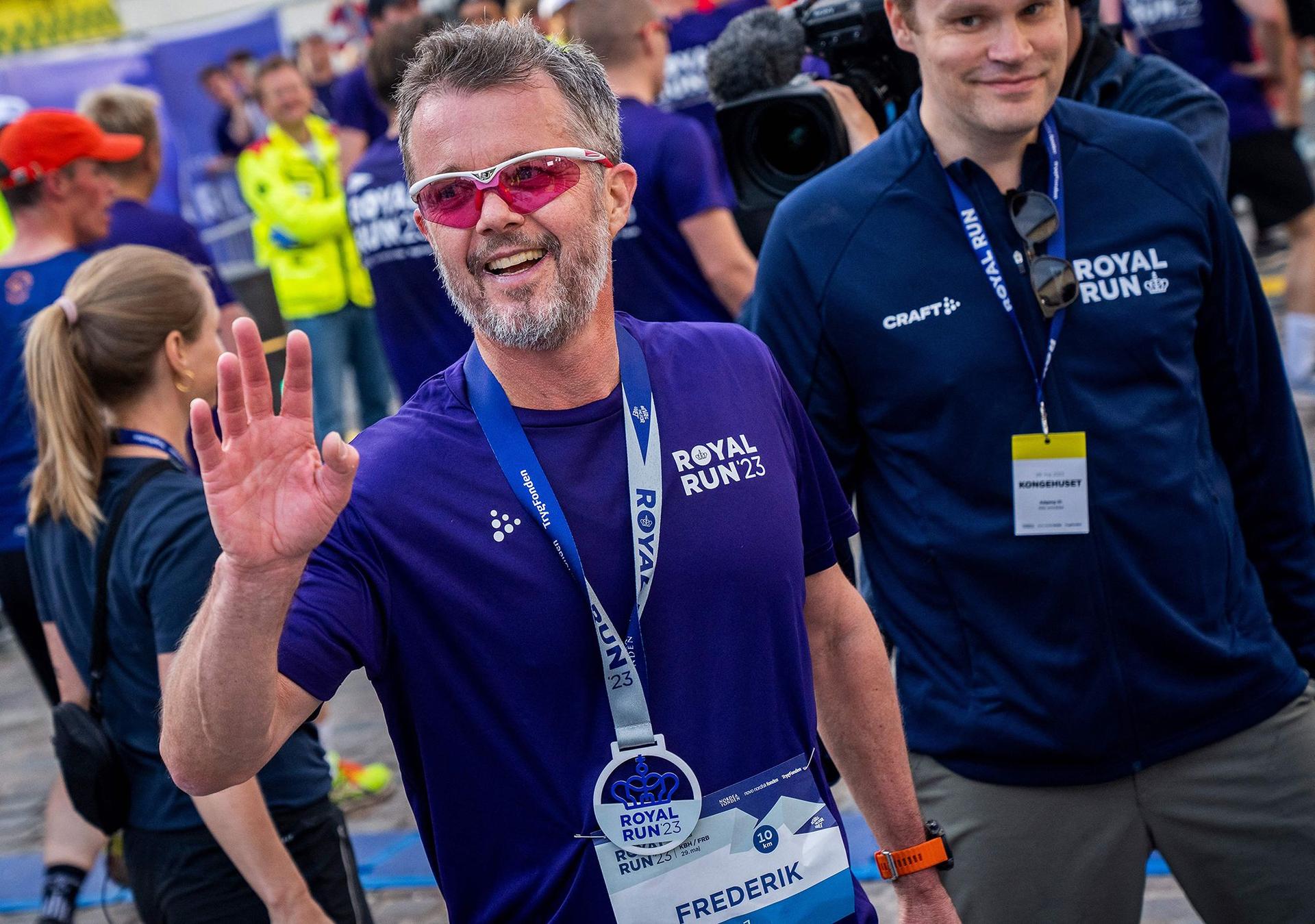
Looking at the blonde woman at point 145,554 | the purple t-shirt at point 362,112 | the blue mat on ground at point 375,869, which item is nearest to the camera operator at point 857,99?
the blonde woman at point 145,554

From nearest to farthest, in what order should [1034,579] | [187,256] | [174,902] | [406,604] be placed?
1. [406,604]
2. [1034,579]
3. [174,902]
4. [187,256]

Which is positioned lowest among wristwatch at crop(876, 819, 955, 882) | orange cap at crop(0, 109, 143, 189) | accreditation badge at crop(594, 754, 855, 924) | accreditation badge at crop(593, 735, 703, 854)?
wristwatch at crop(876, 819, 955, 882)

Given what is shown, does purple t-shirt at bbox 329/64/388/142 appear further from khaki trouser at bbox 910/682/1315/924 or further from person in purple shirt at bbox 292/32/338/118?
khaki trouser at bbox 910/682/1315/924

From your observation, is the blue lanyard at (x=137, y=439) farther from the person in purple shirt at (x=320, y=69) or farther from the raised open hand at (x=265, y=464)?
the person in purple shirt at (x=320, y=69)

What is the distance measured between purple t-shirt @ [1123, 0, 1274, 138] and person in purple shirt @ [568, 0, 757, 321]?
3179mm

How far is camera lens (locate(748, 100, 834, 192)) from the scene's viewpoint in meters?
3.16

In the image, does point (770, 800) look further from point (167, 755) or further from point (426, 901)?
point (426, 901)

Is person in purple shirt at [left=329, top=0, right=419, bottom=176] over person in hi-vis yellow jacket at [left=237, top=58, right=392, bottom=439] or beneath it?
over

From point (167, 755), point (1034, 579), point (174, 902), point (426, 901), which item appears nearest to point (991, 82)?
point (1034, 579)

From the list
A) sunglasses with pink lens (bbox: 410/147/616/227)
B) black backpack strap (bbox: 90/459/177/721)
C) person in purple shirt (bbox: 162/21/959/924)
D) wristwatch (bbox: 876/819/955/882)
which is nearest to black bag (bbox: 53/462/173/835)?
black backpack strap (bbox: 90/459/177/721)

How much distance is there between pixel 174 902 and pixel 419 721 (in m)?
1.29

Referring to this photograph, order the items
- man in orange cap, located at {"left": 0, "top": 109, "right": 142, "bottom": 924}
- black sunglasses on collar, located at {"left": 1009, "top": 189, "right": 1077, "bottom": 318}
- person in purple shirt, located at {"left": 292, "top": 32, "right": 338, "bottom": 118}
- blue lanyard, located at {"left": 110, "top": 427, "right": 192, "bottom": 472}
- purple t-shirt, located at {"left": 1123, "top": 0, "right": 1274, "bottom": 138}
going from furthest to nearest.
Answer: person in purple shirt, located at {"left": 292, "top": 32, "right": 338, "bottom": 118}
purple t-shirt, located at {"left": 1123, "top": 0, "right": 1274, "bottom": 138}
man in orange cap, located at {"left": 0, "top": 109, "right": 142, "bottom": 924}
blue lanyard, located at {"left": 110, "top": 427, "right": 192, "bottom": 472}
black sunglasses on collar, located at {"left": 1009, "top": 189, "right": 1077, "bottom": 318}

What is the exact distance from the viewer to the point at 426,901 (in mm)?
4355

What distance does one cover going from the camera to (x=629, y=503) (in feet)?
6.60
